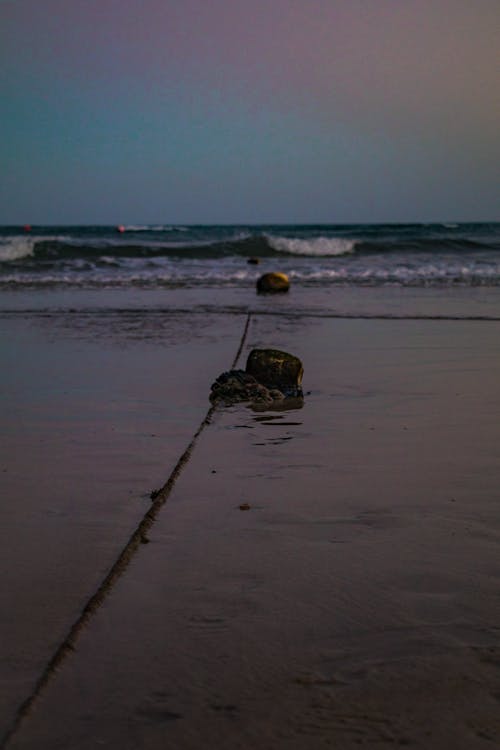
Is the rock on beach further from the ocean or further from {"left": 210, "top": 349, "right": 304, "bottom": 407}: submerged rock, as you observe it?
the ocean

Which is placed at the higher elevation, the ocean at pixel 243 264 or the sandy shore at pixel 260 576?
the ocean at pixel 243 264

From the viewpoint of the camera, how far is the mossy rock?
520 cm

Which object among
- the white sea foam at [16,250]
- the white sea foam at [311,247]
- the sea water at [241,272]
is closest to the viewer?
the sea water at [241,272]

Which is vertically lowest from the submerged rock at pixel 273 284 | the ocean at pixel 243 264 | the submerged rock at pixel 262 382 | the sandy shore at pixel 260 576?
the sandy shore at pixel 260 576

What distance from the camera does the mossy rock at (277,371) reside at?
5.20 metres

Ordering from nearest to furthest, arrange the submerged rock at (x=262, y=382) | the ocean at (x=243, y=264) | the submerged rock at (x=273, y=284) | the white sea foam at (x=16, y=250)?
the submerged rock at (x=262, y=382) → the submerged rock at (x=273, y=284) → the ocean at (x=243, y=264) → the white sea foam at (x=16, y=250)

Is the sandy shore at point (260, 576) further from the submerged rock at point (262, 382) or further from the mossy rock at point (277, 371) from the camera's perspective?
the mossy rock at point (277, 371)

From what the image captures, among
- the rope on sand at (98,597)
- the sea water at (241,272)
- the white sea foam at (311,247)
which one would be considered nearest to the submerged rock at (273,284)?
the sea water at (241,272)

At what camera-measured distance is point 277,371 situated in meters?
5.24

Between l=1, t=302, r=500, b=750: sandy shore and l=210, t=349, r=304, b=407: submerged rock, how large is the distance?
0.27 metres

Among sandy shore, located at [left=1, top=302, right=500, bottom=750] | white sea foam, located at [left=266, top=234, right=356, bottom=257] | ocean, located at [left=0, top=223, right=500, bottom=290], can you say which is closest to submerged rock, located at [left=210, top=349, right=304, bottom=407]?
sandy shore, located at [left=1, top=302, right=500, bottom=750]

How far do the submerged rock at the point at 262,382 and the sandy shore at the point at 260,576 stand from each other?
0.87 feet

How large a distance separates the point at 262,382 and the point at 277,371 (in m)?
0.13

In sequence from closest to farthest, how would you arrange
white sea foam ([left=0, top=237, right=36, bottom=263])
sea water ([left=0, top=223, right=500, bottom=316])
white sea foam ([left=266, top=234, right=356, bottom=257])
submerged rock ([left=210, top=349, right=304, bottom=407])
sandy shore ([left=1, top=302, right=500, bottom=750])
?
sandy shore ([left=1, top=302, right=500, bottom=750]) < submerged rock ([left=210, top=349, right=304, bottom=407]) < sea water ([left=0, top=223, right=500, bottom=316]) < white sea foam ([left=0, top=237, right=36, bottom=263]) < white sea foam ([left=266, top=234, right=356, bottom=257])
